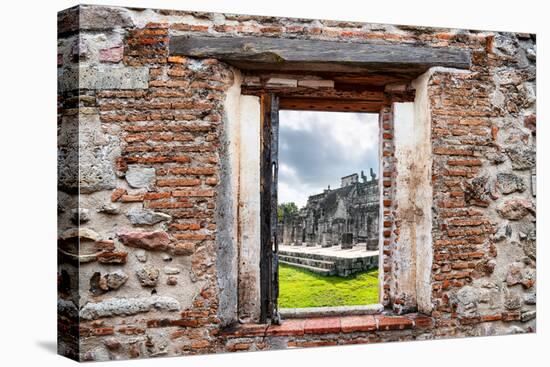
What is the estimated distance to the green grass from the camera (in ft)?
17.3

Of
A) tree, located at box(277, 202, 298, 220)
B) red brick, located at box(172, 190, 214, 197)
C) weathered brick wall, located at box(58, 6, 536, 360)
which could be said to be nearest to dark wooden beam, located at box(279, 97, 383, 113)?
weathered brick wall, located at box(58, 6, 536, 360)

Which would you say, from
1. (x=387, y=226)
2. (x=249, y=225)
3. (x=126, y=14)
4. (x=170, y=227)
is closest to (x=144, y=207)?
(x=170, y=227)

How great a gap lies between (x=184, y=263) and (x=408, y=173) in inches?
76.4

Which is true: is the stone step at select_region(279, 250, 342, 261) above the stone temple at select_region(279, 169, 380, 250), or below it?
below

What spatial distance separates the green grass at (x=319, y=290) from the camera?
5277 millimetres

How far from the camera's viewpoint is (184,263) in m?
4.55

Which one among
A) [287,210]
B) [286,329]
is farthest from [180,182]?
[286,329]

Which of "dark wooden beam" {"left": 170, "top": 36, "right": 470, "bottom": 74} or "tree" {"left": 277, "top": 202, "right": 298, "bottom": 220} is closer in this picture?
"dark wooden beam" {"left": 170, "top": 36, "right": 470, "bottom": 74}

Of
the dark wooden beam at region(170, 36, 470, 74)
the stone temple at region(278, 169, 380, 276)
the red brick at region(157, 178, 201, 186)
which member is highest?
the dark wooden beam at region(170, 36, 470, 74)

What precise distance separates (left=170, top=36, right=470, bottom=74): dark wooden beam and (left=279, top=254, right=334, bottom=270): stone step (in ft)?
5.11

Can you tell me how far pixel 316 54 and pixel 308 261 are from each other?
5.68ft

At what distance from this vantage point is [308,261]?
5438mm

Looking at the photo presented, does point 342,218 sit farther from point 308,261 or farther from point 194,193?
point 194,193

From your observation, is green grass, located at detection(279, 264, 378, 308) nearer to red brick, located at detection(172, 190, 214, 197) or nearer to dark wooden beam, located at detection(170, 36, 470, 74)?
red brick, located at detection(172, 190, 214, 197)
